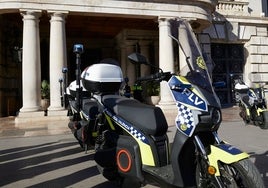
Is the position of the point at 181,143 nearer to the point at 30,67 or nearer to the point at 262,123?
the point at 262,123

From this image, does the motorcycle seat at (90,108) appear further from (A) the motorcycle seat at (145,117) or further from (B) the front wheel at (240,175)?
(B) the front wheel at (240,175)

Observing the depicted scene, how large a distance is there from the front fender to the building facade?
22.2 ft

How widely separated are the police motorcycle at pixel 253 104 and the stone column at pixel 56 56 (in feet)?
20.7

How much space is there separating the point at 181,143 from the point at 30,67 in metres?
10.2

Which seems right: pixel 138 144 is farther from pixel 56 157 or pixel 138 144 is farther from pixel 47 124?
pixel 47 124

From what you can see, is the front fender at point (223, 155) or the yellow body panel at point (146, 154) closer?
the front fender at point (223, 155)

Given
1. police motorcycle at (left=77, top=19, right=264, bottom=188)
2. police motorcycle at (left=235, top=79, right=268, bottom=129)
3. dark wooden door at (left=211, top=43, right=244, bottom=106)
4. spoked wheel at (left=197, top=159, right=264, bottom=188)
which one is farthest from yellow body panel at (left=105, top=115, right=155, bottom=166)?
dark wooden door at (left=211, top=43, right=244, bottom=106)

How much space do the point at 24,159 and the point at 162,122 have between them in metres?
3.43

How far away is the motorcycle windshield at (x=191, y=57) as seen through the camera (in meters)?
3.09

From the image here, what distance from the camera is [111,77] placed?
4664 millimetres

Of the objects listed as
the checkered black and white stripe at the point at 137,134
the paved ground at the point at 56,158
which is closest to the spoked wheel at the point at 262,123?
the paved ground at the point at 56,158

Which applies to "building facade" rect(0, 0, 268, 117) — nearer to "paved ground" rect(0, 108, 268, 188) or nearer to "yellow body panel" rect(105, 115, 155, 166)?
"paved ground" rect(0, 108, 268, 188)

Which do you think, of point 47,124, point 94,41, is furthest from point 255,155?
point 94,41

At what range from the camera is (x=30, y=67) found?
12.3 m
